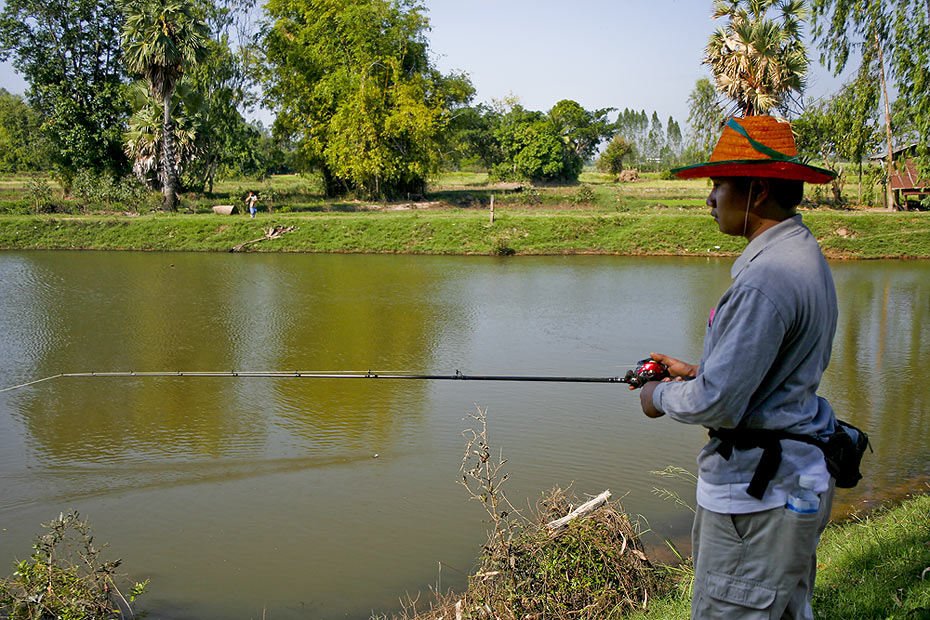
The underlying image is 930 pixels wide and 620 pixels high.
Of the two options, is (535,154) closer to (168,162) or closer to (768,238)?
(168,162)

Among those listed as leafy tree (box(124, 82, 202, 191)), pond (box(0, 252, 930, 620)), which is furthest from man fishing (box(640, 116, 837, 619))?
leafy tree (box(124, 82, 202, 191))

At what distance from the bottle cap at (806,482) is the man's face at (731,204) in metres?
0.73

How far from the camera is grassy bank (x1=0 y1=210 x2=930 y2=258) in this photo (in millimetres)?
21547

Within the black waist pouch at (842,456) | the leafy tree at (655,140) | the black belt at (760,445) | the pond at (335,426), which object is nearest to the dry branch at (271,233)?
the pond at (335,426)

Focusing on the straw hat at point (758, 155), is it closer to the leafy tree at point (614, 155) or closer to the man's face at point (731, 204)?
the man's face at point (731, 204)

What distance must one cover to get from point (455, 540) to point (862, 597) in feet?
8.29

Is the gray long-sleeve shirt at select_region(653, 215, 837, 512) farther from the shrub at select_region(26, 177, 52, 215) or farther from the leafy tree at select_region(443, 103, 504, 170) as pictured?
the leafy tree at select_region(443, 103, 504, 170)

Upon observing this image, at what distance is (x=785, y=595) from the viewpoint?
2055mm

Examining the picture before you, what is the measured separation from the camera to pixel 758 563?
2.06 m

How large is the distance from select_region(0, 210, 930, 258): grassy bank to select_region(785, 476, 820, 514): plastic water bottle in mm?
19720

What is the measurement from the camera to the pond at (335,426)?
15.6 ft

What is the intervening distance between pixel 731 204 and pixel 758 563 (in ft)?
3.47

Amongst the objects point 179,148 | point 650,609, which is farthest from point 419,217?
point 650,609

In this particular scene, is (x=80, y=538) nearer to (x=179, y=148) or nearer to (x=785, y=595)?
(x=785, y=595)
